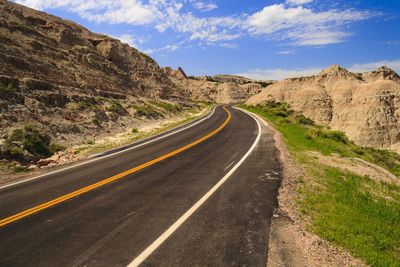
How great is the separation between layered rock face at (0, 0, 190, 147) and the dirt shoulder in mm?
16090

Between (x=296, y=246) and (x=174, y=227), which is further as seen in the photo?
(x=174, y=227)

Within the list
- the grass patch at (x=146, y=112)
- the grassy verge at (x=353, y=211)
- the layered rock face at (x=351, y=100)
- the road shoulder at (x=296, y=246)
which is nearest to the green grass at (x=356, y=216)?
the grassy verge at (x=353, y=211)

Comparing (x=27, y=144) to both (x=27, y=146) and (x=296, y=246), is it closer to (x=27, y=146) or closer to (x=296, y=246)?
(x=27, y=146)

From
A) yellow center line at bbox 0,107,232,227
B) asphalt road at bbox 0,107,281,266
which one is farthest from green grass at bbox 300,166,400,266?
yellow center line at bbox 0,107,232,227

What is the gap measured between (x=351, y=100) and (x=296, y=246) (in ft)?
214

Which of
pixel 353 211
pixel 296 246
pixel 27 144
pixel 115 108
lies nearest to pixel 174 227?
pixel 296 246

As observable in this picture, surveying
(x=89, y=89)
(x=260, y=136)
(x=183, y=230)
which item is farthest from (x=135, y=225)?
(x=89, y=89)

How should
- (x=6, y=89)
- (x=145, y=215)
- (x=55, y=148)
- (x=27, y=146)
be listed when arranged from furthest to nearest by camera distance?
(x=6, y=89), (x=55, y=148), (x=27, y=146), (x=145, y=215)

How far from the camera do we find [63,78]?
34.1m

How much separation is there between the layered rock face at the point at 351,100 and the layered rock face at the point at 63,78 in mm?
29305

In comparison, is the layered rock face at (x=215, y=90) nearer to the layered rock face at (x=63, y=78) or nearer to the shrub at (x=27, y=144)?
the layered rock face at (x=63, y=78)

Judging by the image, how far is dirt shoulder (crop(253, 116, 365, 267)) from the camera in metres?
5.60

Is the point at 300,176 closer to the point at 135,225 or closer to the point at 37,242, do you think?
the point at 135,225

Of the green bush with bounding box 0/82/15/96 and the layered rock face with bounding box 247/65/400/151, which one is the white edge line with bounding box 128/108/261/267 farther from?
the layered rock face with bounding box 247/65/400/151
